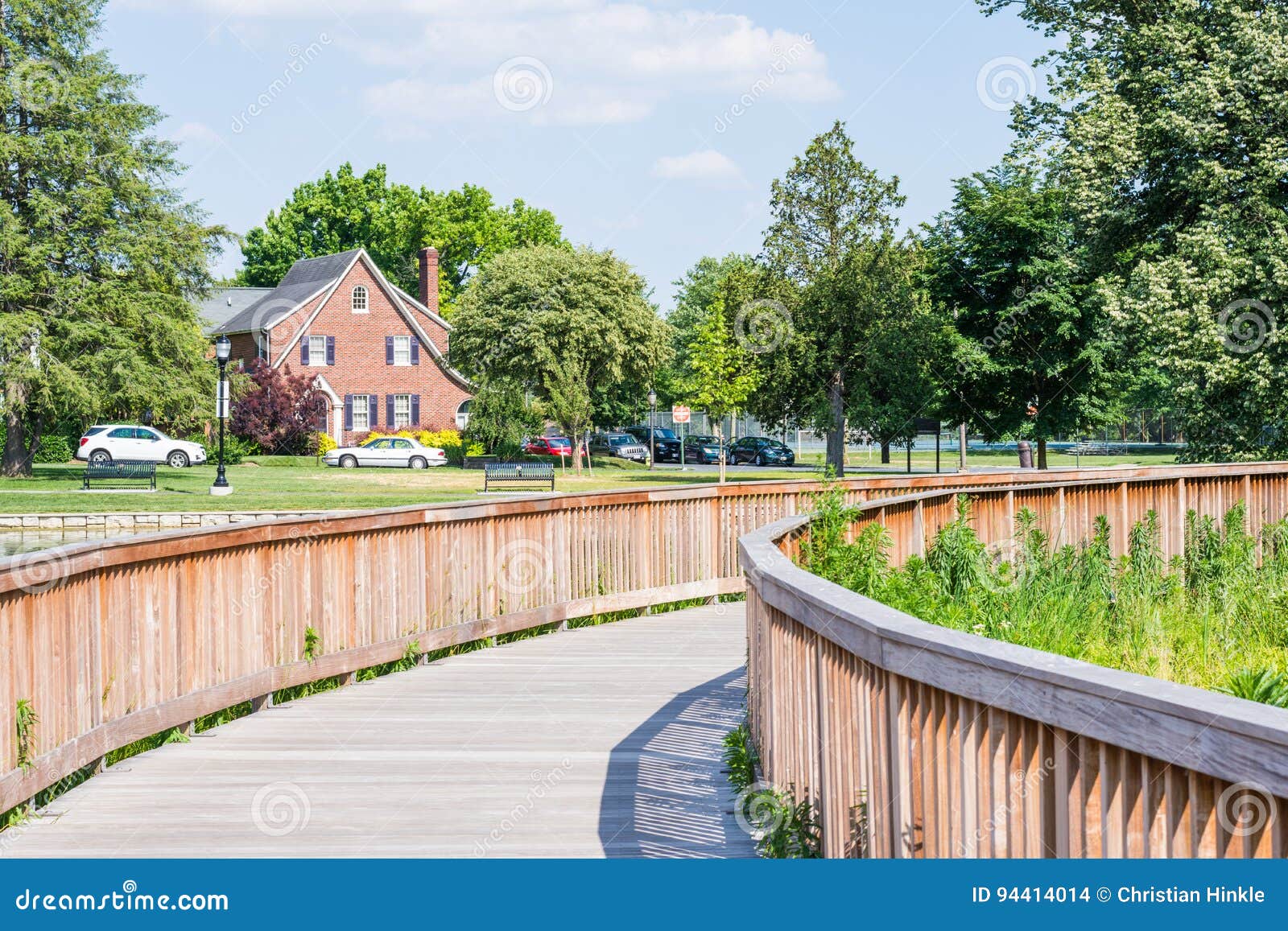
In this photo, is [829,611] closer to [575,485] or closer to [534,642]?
[534,642]

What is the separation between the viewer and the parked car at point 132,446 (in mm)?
51750

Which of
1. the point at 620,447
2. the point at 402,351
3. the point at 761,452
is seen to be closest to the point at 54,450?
the point at 402,351

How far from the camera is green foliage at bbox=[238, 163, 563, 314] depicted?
9365 centimetres

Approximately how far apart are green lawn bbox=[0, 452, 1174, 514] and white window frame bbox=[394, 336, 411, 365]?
38.3ft

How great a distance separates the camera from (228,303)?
77.1 meters

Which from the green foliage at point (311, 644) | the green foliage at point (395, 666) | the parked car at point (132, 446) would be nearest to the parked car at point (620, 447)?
the parked car at point (132, 446)

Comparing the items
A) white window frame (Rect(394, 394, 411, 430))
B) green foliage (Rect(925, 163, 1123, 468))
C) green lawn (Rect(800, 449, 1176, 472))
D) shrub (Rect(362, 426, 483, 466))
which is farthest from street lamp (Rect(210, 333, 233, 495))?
white window frame (Rect(394, 394, 411, 430))

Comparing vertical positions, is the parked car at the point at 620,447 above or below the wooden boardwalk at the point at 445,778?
above

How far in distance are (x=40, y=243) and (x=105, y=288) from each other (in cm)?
224

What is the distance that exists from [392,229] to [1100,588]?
301 ft

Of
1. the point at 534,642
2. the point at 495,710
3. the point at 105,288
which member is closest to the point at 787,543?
the point at 495,710

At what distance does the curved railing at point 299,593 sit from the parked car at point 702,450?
55.6m

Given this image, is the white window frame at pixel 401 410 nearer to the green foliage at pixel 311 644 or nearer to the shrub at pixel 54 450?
the shrub at pixel 54 450

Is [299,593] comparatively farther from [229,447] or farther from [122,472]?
[229,447]
